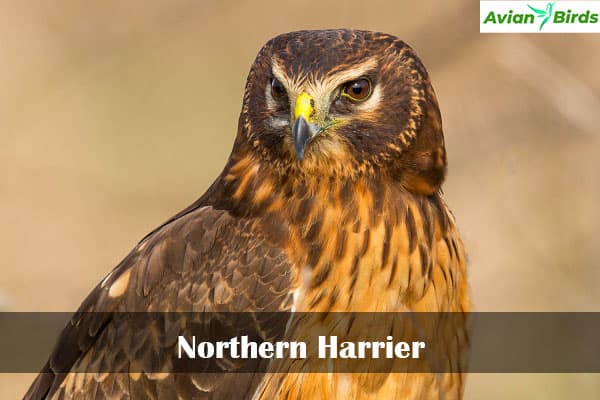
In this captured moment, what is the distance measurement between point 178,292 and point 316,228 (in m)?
0.65

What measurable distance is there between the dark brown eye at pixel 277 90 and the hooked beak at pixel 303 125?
17 cm

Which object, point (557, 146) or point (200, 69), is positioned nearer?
point (557, 146)

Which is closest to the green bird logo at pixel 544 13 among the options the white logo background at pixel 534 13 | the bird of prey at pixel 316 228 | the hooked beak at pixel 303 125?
the white logo background at pixel 534 13

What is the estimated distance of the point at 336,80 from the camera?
5.39 m

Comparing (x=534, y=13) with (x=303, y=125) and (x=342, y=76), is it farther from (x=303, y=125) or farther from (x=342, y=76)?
(x=303, y=125)

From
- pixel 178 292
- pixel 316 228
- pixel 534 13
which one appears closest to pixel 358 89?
pixel 316 228

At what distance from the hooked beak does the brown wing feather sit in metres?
0.59

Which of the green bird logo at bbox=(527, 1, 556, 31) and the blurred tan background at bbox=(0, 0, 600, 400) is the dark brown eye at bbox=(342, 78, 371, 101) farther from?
the green bird logo at bbox=(527, 1, 556, 31)

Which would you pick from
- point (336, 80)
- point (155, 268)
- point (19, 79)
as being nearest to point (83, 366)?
point (155, 268)

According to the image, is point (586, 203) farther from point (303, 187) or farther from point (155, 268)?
point (155, 268)

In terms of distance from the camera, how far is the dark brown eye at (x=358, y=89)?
5.46m

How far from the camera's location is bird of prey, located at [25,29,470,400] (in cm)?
550

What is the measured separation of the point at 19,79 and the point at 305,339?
5.02 m

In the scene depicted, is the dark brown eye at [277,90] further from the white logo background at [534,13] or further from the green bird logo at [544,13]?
the green bird logo at [544,13]
